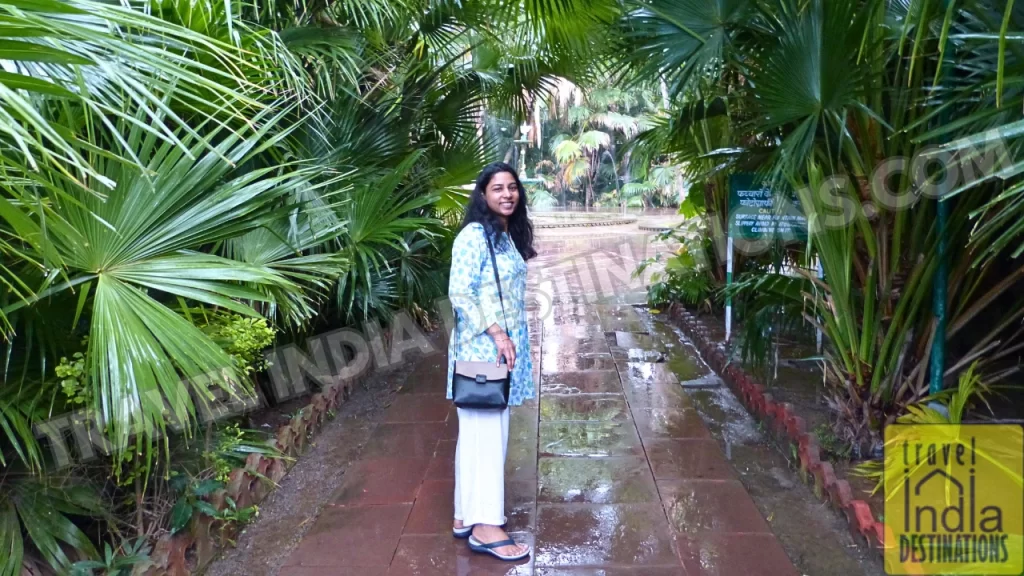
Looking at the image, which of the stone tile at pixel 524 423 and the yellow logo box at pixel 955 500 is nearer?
the yellow logo box at pixel 955 500

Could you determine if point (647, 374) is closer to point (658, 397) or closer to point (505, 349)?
point (658, 397)

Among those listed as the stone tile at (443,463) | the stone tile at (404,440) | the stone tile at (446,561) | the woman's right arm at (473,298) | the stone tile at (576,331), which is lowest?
the stone tile at (446,561)

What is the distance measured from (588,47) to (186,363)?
3956 mm

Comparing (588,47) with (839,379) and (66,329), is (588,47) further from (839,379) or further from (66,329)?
(66,329)

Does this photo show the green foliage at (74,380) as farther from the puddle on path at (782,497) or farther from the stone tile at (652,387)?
the stone tile at (652,387)

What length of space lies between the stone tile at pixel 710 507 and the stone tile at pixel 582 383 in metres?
1.68

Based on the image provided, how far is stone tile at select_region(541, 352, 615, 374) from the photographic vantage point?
19.6 ft

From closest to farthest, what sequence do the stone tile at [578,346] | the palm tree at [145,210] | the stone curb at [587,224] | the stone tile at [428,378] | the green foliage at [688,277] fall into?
the palm tree at [145,210]
the stone tile at [428,378]
the stone tile at [578,346]
the green foliage at [688,277]
the stone curb at [587,224]

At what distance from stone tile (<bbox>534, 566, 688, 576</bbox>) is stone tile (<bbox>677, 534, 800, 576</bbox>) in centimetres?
6

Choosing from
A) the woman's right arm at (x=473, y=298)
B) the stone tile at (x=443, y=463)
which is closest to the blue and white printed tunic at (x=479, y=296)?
the woman's right arm at (x=473, y=298)

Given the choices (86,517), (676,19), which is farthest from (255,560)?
(676,19)

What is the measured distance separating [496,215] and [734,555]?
1.67 m

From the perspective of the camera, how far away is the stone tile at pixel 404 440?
418 centimetres

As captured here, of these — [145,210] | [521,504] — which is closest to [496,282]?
[521,504]
